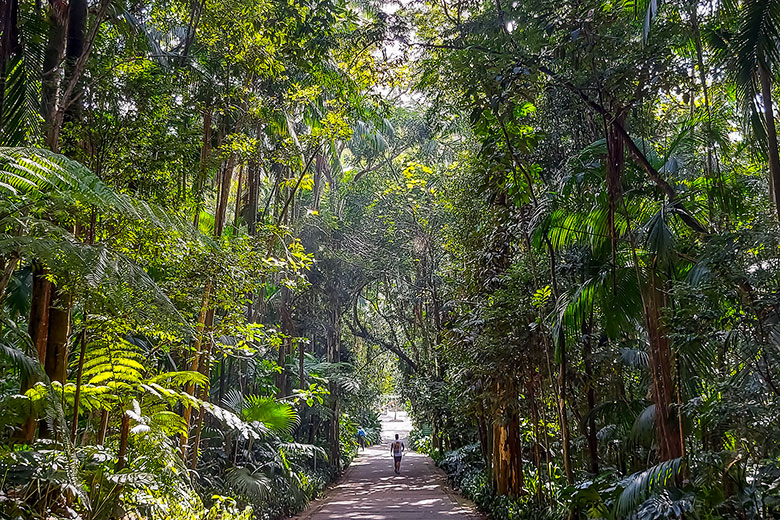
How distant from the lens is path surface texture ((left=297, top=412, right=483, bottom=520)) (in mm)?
10195

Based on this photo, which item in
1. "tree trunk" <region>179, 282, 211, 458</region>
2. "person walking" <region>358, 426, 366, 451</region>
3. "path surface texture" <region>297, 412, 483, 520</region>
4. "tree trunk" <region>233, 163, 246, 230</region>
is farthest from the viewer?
"person walking" <region>358, 426, 366, 451</region>

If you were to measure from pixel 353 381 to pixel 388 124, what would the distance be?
853 centimetres

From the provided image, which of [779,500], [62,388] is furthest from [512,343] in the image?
[62,388]

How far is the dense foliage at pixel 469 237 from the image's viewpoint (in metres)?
3.76

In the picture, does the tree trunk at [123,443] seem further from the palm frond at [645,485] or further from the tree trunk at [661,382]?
the tree trunk at [661,382]

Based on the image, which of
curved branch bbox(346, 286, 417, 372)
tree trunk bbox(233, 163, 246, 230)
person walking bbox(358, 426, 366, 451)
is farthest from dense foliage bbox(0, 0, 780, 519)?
person walking bbox(358, 426, 366, 451)

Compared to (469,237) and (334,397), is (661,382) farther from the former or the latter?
(334,397)

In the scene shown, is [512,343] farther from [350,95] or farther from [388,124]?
[388,124]

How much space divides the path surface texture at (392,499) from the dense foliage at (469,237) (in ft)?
3.69

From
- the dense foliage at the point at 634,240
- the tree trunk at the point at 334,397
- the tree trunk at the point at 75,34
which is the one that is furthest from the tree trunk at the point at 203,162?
the tree trunk at the point at 334,397

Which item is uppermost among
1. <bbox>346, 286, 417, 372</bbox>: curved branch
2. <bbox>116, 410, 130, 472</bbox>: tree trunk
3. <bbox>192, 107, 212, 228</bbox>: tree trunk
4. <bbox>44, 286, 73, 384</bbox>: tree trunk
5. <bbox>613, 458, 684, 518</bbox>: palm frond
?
<bbox>192, 107, 212, 228</bbox>: tree trunk

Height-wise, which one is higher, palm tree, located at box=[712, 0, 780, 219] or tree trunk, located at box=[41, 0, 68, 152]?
tree trunk, located at box=[41, 0, 68, 152]

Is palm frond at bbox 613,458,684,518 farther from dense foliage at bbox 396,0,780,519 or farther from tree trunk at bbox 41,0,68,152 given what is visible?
tree trunk at bbox 41,0,68,152

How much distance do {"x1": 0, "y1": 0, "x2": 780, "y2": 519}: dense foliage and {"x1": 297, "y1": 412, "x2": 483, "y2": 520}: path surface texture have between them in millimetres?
1125
